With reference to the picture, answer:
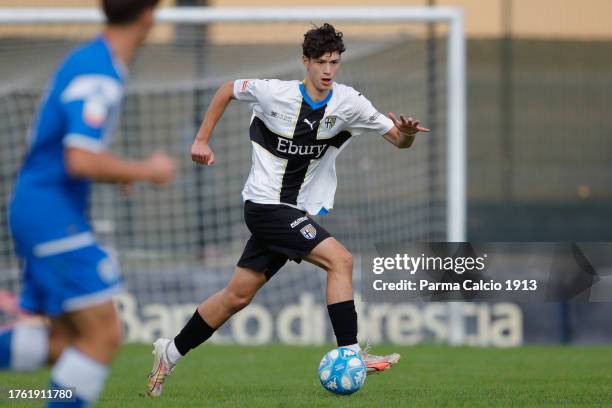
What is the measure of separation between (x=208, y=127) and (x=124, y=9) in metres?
2.67

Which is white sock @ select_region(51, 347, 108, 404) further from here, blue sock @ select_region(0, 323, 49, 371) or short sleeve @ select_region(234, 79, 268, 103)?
short sleeve @ select_region(234, 79, 268, 103)

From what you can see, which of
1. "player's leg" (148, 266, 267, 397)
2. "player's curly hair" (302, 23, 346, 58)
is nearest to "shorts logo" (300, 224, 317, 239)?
"player's leg" (148, 266, 267, 397)

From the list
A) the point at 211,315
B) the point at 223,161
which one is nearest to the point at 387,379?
the point at 211,315

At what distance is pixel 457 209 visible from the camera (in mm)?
11305

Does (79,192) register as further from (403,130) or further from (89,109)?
(403,130)

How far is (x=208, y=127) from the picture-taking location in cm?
671

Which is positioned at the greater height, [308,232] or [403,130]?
[403,130]

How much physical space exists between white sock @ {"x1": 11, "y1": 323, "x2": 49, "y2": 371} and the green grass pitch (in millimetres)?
1794

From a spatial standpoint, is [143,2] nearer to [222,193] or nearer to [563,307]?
[222,193]

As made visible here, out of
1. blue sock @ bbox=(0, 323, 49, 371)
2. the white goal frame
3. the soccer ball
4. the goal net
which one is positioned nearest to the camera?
blue sock @ bbox=(0, 323, 49, 371)

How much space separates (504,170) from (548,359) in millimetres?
4420

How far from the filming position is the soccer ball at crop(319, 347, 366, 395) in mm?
6023

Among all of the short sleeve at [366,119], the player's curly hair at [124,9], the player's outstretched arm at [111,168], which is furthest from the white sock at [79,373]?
the short sleeve at [366,119]

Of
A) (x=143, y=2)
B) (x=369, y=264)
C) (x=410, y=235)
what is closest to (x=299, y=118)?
(x=143, y=2)
